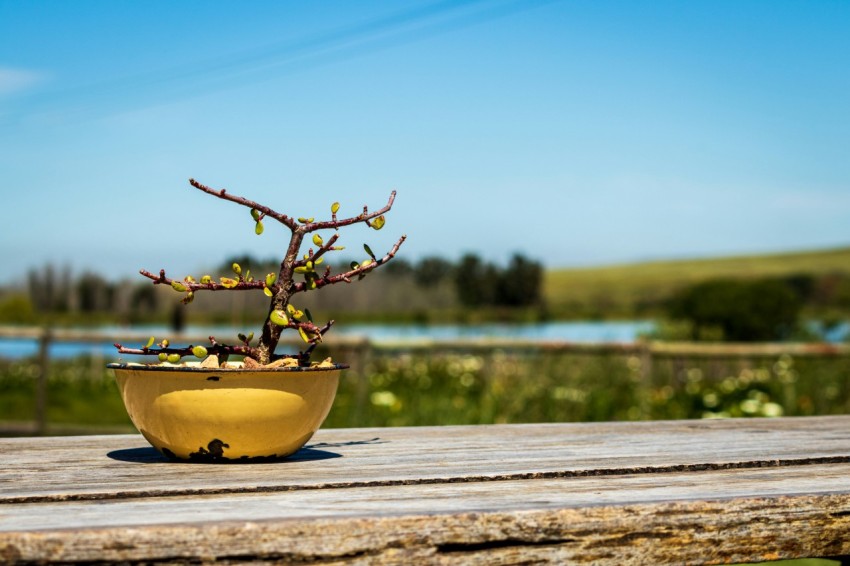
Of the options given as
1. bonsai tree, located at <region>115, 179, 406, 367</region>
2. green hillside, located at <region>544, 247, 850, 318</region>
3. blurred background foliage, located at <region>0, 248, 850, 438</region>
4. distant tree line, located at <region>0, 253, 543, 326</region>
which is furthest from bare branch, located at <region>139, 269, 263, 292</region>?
green hillside, located at <region>544, 247, 850, 318</region>

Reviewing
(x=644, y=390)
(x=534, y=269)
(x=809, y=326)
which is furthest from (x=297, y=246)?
(x=534, y=269)

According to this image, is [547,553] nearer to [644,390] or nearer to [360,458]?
[360,458]

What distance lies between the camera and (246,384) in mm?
1781

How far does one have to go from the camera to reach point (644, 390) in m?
7.46

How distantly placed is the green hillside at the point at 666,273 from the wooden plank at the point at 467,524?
34.3 m

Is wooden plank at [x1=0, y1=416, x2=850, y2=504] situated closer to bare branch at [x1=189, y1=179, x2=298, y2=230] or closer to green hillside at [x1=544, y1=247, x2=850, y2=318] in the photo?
bare branch at [x1=189, y1=179, x2=298, y2=230]

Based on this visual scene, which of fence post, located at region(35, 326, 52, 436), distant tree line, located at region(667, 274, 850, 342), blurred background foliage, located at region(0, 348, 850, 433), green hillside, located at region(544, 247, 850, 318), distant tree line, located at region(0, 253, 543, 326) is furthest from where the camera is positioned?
green hillside, located at region(544, 247, 850, 318)

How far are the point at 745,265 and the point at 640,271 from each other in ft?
16.9

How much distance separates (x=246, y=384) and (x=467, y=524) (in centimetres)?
63

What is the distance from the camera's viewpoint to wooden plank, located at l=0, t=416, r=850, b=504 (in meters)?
1.58

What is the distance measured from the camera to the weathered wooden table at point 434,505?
1200 millimetres

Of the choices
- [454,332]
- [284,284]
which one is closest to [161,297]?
[454,332]

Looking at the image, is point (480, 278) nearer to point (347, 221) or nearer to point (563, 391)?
point (563, 391)

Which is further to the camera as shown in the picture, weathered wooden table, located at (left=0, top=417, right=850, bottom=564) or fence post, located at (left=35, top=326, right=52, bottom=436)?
fence post, located at (left=35, top=326, right=52, bottom=436)
